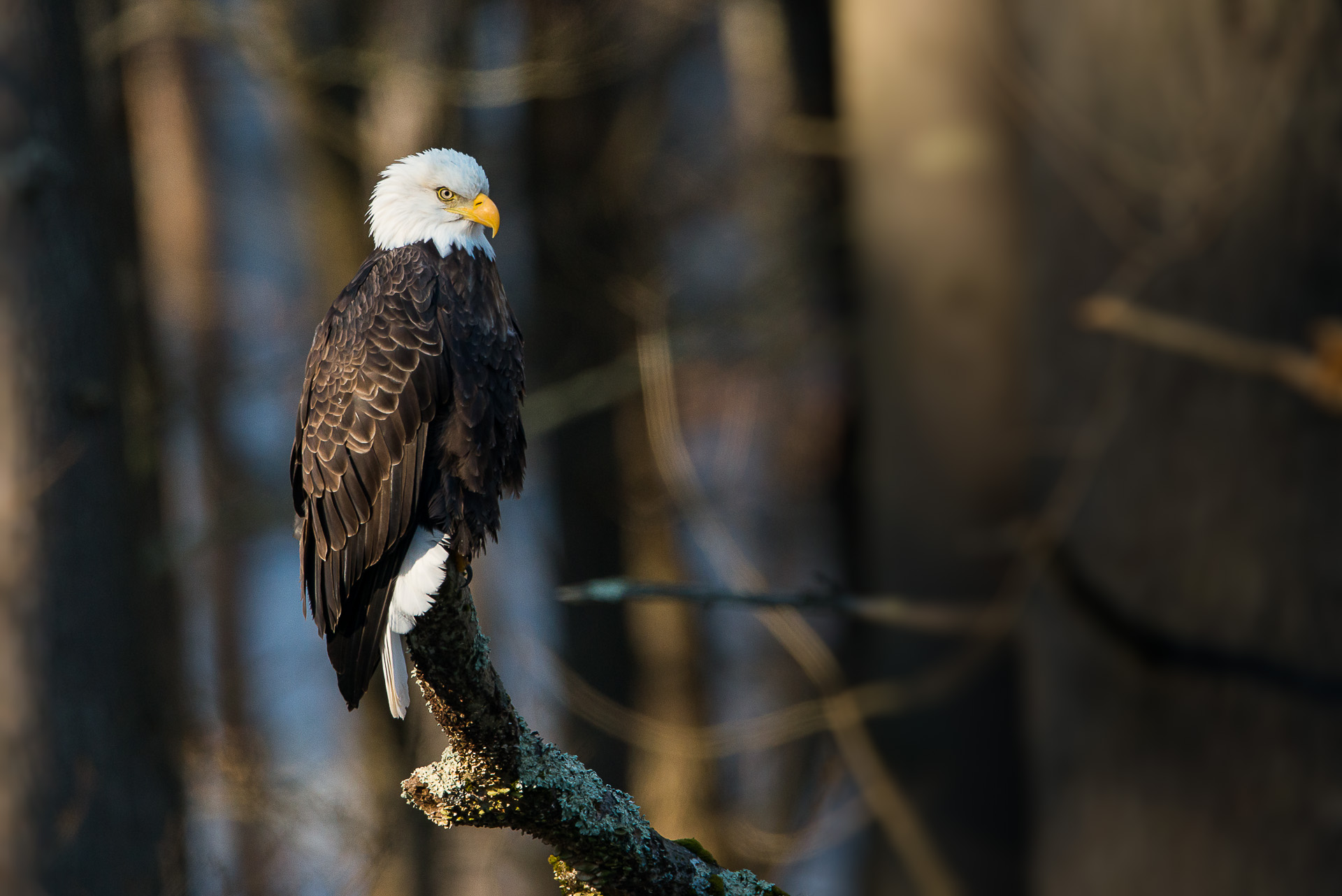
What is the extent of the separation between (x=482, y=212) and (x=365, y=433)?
625 mm

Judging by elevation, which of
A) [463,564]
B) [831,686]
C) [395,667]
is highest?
[463,564]

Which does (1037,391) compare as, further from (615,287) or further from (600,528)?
(600,528)

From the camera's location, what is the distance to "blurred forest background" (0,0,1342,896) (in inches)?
128

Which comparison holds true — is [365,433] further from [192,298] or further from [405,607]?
[192,298]

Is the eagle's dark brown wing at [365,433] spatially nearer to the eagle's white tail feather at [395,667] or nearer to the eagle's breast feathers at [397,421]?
the eagle's breast feathers at [397,421]

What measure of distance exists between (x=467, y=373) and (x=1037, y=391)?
2.23 m

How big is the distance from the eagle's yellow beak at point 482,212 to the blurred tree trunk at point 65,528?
224 centimetres

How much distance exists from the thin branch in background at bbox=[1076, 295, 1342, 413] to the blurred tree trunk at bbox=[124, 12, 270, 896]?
16.8 ft

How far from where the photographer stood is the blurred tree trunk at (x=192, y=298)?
698 cm

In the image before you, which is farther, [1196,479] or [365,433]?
[1196,479]

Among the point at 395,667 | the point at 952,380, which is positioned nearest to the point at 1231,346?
the point at 952,380

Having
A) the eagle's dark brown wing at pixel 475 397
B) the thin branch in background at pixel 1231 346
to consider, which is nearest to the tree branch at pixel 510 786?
the eagle's dark brown wing at pixel 475 397

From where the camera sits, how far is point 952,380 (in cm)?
390

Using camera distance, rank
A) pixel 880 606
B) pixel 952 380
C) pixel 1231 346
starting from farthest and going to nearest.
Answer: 1. pixel 952 380
2. pixel 880 606
3. pixel 1231 346
